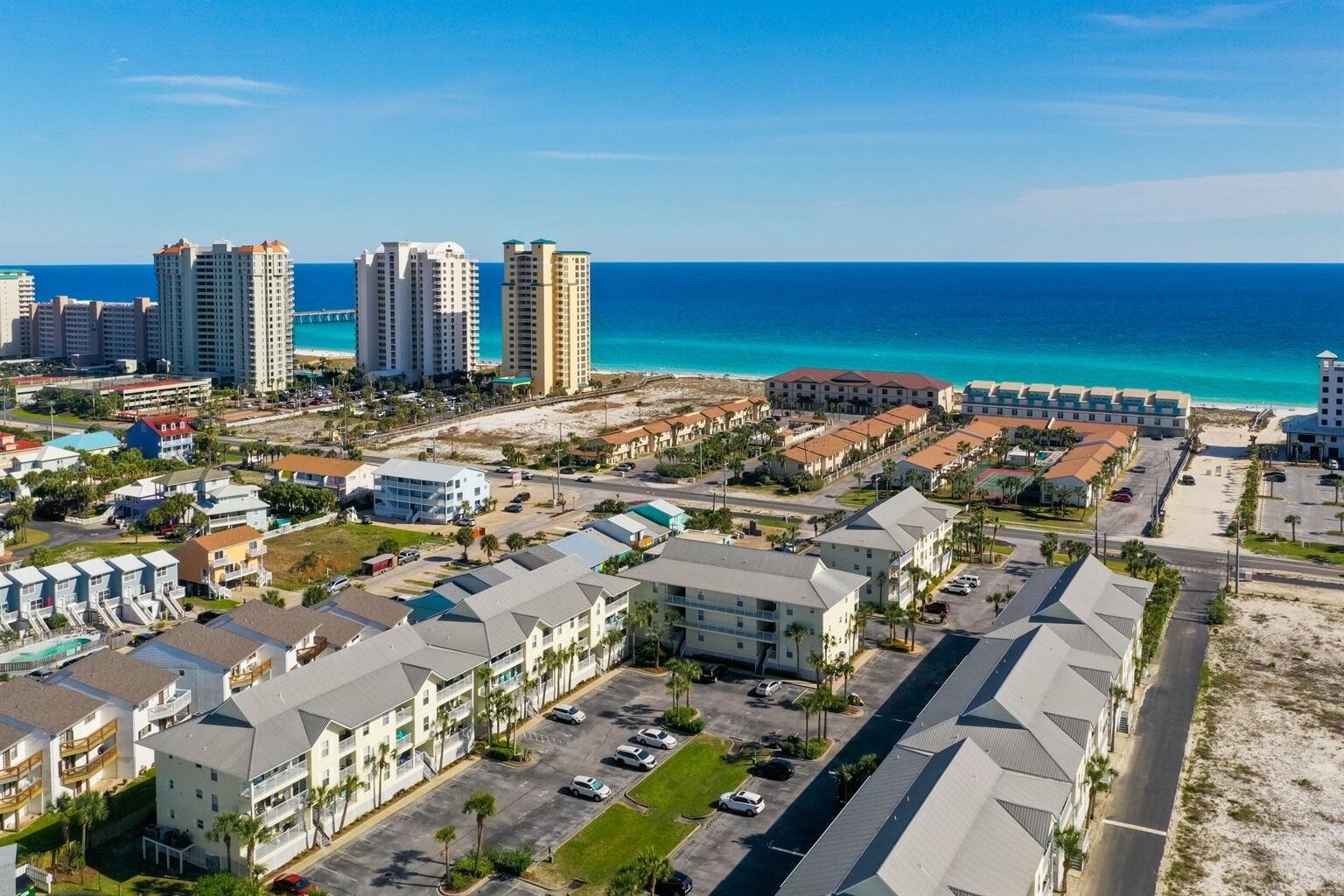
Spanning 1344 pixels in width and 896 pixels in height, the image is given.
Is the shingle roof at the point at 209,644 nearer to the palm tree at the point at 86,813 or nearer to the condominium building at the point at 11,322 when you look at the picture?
the palm tree at the point at 86,813

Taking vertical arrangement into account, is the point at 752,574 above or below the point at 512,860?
above

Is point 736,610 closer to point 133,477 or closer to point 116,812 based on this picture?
point 116,812

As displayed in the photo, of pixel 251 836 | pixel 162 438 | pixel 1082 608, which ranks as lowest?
pixel 251 836

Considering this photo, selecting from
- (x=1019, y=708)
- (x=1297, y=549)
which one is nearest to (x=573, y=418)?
(x=1297, y=549)

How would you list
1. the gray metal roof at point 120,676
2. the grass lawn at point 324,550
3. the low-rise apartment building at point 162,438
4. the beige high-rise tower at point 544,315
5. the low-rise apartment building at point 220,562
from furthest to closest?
the beige high-rise tower at point 544,315 < the low-rise apartment building at point 162,438 < the grass lawn at point 324,550 < the low-rise apartment building at point 220,562 < the gray metal roof at point 120,676

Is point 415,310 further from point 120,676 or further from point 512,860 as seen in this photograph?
point 512,860

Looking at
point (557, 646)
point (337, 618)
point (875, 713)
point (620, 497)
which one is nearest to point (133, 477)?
point (620, 497)

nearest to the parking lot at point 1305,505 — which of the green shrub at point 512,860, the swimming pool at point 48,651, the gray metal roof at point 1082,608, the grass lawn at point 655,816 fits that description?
the gray metal roof at point 1082,608
